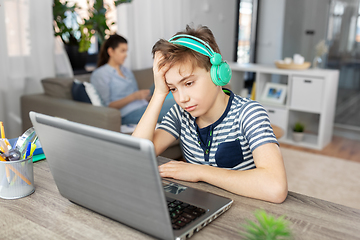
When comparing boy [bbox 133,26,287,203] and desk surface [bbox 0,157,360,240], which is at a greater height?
boy [bbox 133,26,287,203]

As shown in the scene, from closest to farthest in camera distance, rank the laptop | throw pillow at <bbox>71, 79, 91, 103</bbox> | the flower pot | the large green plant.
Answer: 1. the laptop
2. throw pillow at <bbox>71, 79, 91, 103</bbox>
3. the large green plant
4. the flower pot

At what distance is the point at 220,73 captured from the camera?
1078 millimetres

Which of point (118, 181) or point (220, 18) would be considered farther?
point (220, 18)

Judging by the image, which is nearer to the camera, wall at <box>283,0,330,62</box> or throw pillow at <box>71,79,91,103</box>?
throw pillow at <box>71,79,91,103</box>

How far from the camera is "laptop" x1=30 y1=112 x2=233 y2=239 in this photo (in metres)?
0.63

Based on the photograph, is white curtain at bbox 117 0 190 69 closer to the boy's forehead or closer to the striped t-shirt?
the striped t-shirt

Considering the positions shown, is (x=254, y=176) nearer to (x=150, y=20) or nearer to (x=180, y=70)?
(x=180, y=70)

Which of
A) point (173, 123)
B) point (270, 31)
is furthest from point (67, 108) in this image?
point (270, 31)

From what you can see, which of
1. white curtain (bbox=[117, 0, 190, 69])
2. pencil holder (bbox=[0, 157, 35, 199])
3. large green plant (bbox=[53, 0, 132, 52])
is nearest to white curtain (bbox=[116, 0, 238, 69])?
white curtain (bbox=[117, 0, 190, 69])

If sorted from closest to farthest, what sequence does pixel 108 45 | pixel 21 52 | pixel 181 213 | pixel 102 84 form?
pixel 181 213 → pixel 21 52 → pixel 102 84 → pixel 108 45

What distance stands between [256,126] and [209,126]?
7.7 inches

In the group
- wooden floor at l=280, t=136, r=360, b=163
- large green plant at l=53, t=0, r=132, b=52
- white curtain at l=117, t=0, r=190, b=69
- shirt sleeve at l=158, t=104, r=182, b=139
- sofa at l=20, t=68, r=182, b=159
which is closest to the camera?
shirt sleeve at l=158, t=104, r=182, b=139

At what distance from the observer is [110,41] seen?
118 inches

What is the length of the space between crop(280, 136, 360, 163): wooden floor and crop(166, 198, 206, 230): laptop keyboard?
2.96m
